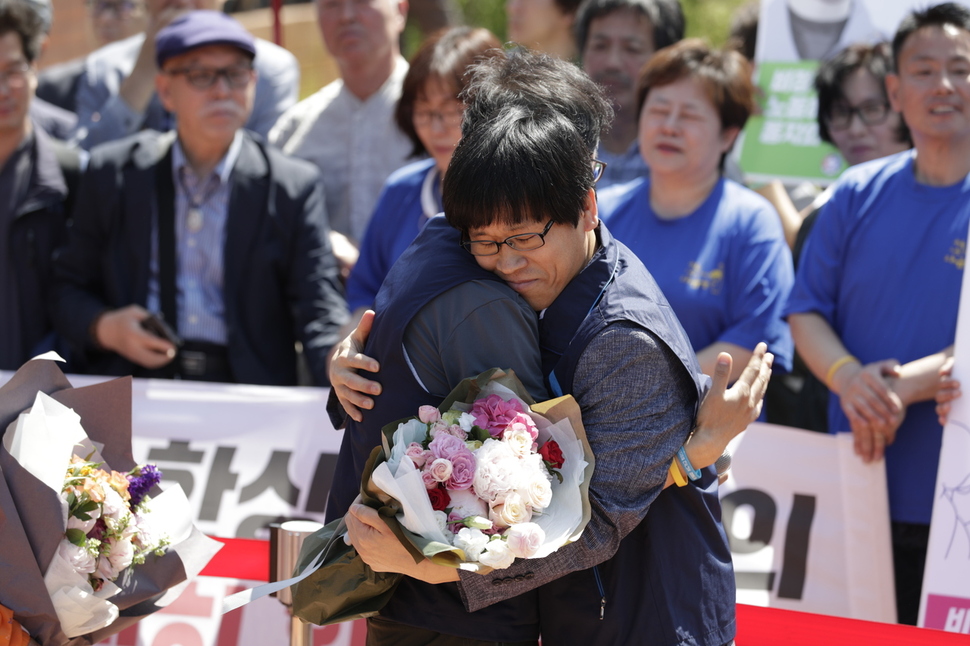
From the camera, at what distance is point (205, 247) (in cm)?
400

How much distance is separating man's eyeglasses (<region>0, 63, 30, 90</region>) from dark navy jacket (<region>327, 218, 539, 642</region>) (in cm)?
293

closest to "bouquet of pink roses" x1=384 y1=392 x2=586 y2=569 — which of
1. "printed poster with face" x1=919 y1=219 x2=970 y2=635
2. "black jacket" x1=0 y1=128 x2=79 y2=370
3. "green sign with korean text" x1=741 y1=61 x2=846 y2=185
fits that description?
"printed poster with face" x1=919 y1=219 x2=970 y2=635

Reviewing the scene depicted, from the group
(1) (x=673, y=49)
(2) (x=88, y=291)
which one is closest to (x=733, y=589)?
(1) (x=673, y=49)

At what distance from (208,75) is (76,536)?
7.96 ft

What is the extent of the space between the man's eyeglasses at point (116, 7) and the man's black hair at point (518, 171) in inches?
198

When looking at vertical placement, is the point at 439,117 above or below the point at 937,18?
below

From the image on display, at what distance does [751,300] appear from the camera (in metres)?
3.31

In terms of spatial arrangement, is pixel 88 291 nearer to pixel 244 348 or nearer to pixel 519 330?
pixel 244 348

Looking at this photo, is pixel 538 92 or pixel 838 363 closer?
pixel 538 92

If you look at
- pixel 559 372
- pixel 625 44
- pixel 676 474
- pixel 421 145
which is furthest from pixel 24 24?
pixel 676 474

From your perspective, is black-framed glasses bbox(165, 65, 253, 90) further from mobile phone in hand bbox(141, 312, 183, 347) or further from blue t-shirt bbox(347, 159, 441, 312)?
mobile phone in hand bbox(141, 312, 183, 347)

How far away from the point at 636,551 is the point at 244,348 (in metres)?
2.30

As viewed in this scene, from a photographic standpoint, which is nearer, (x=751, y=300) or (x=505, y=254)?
(x=505, y=254)

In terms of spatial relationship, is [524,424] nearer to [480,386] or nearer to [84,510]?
[480,386]
